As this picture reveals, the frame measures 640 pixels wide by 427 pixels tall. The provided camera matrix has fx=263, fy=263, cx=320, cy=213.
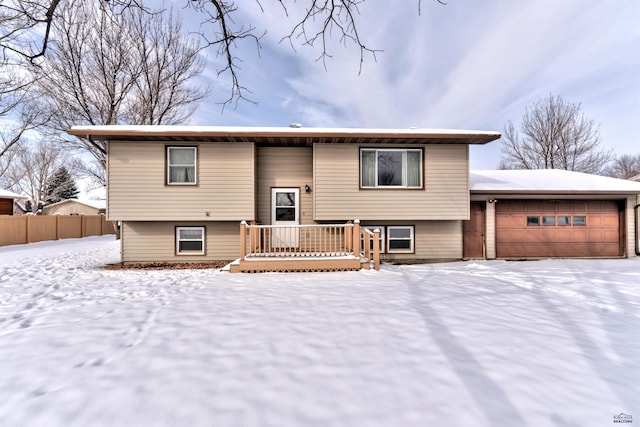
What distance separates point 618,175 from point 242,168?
183ft

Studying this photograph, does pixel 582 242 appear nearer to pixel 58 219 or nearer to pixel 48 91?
pixel 48 91

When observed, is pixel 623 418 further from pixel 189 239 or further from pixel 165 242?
pixel 165 242

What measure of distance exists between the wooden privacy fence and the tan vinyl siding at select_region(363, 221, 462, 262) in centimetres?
1685

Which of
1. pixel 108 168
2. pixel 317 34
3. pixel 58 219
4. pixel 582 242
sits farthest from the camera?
pixel 58 219

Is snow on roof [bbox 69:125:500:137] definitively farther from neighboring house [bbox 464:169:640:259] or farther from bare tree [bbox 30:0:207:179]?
bare tree [bbox 30:0:207:179]

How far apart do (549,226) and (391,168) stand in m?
6.07

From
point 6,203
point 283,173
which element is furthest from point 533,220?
point 6,203

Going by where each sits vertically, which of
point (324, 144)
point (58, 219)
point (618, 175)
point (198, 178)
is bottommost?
point (58, 219)

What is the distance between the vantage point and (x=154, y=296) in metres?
4.56

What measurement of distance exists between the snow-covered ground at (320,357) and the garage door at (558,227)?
444 centimetres

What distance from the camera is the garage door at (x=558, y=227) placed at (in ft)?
30.0

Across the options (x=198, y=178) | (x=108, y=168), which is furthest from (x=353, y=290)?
(x=108, y=168)

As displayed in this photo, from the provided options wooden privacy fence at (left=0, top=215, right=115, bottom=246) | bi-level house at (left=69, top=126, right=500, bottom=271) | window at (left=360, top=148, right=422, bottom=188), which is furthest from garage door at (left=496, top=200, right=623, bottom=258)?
wooden privacy fence at (left=0, top=215, right=115, bottom=246)

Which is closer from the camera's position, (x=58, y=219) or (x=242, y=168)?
(x=242, y=168)
